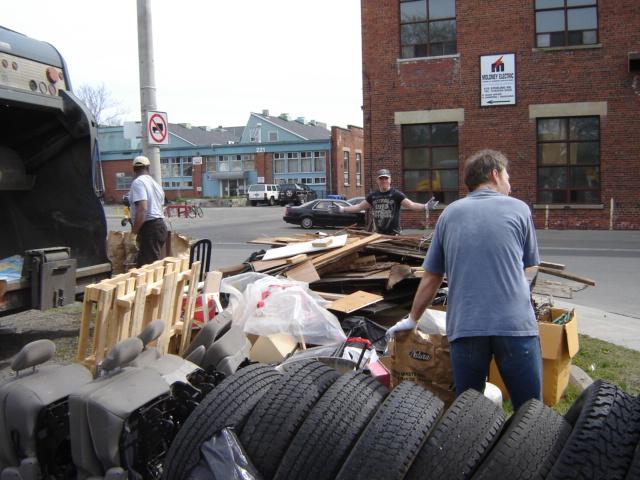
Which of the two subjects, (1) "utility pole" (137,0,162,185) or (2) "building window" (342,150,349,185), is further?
(2) "building window" (342,150,349,185)

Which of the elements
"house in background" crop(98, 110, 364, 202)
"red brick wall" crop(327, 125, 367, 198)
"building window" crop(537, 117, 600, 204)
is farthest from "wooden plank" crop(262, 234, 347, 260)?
"house in background" crop(98, 110, 364, 202)

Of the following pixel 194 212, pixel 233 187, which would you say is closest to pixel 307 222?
pixel 194 212

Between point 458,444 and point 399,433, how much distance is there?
231 mm

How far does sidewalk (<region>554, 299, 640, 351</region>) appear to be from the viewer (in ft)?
23.0

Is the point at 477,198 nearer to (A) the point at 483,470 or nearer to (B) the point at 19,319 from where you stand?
(A) the point at 483,470

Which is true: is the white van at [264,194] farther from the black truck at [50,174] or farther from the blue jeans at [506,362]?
the blue jeans at [506,362]

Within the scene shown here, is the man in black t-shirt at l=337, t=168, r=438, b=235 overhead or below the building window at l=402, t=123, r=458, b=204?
below

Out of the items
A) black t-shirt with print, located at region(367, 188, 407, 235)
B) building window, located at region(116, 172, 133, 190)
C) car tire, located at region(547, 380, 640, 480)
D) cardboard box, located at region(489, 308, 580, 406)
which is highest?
building window, located at region(116, 172, 133, 190)

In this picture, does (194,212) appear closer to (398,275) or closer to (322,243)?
(322,243)

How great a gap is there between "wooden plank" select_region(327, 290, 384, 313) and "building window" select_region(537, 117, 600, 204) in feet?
61.9

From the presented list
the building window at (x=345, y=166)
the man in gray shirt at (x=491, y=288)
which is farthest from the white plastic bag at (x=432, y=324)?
the building window at (x=345, y=166)

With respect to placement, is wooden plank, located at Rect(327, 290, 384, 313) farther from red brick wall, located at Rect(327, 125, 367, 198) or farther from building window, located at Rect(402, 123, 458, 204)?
red brick wall, located at Rect(327, 125, 367, 198)

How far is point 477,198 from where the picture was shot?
3336mm

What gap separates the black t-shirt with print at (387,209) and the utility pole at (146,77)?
3148 mm
